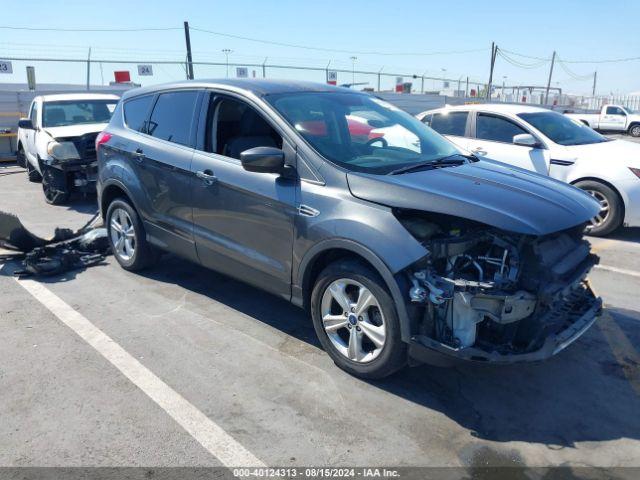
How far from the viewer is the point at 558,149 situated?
7.43 metres

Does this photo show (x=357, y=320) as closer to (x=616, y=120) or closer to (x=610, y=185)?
(x=610, y=185)

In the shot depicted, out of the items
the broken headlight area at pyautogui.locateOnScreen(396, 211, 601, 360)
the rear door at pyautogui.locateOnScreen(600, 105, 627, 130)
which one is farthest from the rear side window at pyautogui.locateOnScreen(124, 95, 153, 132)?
the rear door at pyautogui.locateOnScreen(600, 105, 627, 130)

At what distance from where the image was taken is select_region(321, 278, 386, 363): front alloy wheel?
3396 millimetres

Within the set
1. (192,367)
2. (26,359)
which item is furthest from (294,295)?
(26,359)

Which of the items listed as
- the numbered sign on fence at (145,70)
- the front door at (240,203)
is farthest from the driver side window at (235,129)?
the numbered sign on fence at (145,70)

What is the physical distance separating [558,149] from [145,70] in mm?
17179

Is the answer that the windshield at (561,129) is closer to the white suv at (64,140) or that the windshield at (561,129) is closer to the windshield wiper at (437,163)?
the windshield wiper at (437,163)

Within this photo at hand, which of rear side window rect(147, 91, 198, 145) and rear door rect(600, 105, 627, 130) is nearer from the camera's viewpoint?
rear side window rect(147, 91, 198, 145)

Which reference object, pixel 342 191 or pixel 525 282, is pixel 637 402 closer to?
pixel 525 282

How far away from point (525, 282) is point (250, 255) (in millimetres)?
2008

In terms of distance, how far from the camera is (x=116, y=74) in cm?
2030

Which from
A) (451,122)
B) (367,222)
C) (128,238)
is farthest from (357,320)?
(451,122)

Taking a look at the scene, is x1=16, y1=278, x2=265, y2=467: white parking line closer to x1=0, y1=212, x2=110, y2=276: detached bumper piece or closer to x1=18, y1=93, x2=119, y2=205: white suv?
x1=0, y1=212, x2=110, y2=276: detached bumper piece

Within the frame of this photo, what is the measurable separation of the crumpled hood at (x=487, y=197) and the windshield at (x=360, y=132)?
25cm
